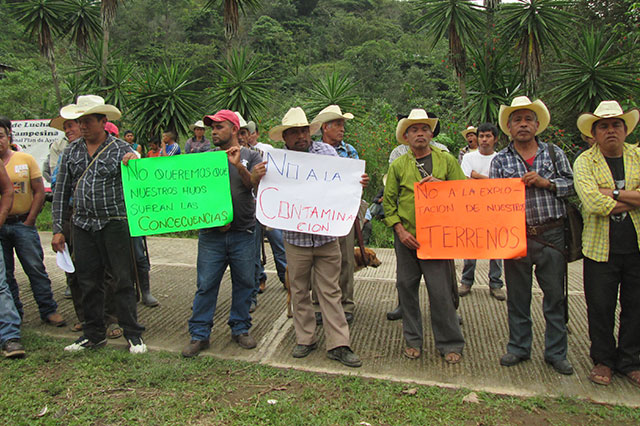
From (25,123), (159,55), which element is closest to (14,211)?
(25,123)

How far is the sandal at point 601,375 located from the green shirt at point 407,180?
169cm

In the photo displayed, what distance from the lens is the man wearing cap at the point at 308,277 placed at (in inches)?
155

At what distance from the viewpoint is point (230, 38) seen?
12703 mm

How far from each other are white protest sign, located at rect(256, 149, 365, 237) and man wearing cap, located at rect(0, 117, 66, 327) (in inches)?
101

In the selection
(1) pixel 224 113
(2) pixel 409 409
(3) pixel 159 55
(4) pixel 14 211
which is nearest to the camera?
(2) pixel 409 409

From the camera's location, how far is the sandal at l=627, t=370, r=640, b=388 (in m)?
3.42

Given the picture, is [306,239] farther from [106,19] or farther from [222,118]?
[106,19]

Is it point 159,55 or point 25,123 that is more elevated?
point 159,55

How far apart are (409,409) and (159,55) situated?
1579 inches

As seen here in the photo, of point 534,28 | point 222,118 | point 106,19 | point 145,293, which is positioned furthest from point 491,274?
point 106,19

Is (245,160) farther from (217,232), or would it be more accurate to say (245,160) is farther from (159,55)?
(159,55)

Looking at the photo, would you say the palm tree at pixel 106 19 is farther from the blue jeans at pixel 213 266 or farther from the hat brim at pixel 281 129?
the blue jeans at pixel 213 266

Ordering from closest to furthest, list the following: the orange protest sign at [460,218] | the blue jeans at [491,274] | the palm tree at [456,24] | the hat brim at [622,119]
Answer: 1. the hat brim at [622,119]
2. the orange protest sign at [460,218]
3. the blue jeans at [491,274]
4. the palm tree at [456,24]

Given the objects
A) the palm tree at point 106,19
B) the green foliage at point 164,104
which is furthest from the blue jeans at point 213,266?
the palm tree at point 106,19
